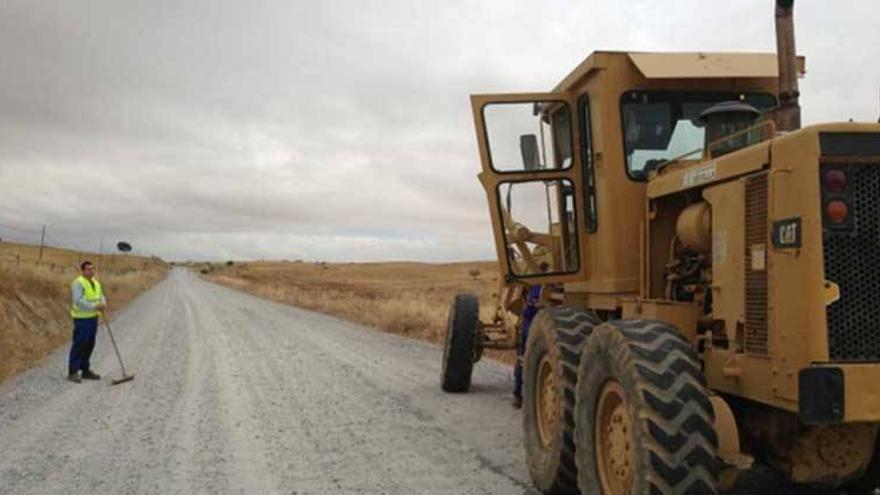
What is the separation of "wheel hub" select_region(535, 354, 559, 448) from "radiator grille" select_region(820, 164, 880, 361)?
2522 mm

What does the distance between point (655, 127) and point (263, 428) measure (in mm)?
5087

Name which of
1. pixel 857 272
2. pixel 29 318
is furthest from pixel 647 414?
pixel 29 318

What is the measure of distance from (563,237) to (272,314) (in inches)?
865

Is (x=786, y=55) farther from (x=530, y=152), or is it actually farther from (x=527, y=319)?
(x=527, y=319)

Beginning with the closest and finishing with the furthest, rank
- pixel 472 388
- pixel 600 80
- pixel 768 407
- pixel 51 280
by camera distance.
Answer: pixel 768 407
pixel 600 80
pixel 472 388
pixel 51 280

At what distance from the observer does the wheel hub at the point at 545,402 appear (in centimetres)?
645

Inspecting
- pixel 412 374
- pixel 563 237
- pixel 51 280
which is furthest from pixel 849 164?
pixel 51 280

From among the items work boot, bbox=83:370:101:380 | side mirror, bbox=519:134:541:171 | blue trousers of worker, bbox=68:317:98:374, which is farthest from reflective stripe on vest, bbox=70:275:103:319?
side mirror, bbox=519:134:541:171

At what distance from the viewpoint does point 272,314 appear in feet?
93.0

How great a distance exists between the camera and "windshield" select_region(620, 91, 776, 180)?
646 centimetres

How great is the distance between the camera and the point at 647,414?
4289 millimetres

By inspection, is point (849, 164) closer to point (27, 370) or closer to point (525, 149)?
point (525, 149)

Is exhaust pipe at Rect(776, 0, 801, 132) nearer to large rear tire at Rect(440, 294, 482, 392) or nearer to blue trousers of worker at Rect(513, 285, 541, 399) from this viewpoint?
blue trousers of worker at Rect(513, 285, 541, 399)

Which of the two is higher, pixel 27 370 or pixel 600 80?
pixel 600 80
